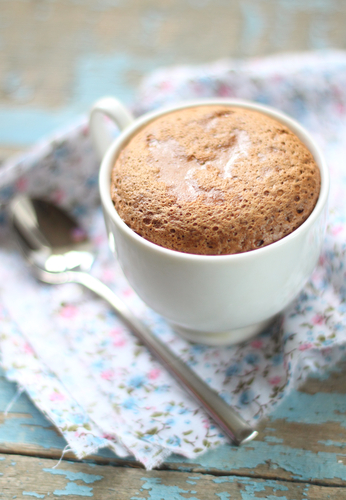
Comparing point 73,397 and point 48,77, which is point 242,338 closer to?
point 73,397

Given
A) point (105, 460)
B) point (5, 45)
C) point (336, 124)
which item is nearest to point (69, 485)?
point (105, 460)

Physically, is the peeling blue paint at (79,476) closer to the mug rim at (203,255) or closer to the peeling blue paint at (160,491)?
the peeling blue paint at (160,491)

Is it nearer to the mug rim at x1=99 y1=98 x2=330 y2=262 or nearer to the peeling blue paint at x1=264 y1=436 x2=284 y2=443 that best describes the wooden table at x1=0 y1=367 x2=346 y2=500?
the peeling blue paint at x1=264 y1=436 x2=284 y2=443

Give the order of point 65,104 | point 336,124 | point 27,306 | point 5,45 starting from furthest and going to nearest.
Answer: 1. point 5,45
2. point 65,104
3. point 336,124
4. point 27,306

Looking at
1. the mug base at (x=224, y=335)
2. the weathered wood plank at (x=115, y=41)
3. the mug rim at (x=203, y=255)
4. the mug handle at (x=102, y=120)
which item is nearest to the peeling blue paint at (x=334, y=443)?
the mug base at (x=224, y=335)

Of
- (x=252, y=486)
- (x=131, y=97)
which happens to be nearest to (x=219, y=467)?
(x=252, y=486)

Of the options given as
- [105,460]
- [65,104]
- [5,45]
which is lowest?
[105,460]
